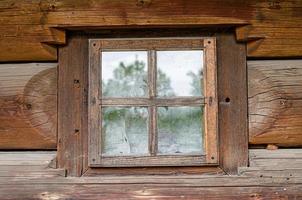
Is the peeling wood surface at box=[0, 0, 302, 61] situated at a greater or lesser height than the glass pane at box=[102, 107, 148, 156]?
greater

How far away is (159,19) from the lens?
1.67 meters

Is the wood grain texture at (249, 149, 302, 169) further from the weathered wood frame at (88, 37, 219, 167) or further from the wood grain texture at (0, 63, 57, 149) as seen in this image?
the wood grain texture at (0, 63, 57, 149)

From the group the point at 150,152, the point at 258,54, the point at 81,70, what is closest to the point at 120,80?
the point at 81,70

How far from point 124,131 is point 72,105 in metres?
0.21

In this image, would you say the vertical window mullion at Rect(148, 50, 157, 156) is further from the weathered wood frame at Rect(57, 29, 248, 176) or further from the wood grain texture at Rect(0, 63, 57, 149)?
the wood grain texture at Rect(0, 63, 57, 149)

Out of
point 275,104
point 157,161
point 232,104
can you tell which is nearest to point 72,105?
point 157,161

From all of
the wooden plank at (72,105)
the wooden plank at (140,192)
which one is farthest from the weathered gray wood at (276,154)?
the wooden plank at (72,105)

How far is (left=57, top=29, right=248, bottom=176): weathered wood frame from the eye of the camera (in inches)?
66.2

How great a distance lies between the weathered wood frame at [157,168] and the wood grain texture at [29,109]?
3cm

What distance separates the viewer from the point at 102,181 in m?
1.65

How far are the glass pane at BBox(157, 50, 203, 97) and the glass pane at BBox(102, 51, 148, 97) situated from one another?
6cm

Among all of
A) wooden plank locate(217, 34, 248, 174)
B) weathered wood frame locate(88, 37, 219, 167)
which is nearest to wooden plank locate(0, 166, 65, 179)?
weathered wood frame locate(88, 37, 219, 167)

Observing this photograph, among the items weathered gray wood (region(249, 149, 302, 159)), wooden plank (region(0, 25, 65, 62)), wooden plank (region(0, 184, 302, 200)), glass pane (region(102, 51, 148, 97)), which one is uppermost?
wooden plank (region(0, 25, 65, 62))

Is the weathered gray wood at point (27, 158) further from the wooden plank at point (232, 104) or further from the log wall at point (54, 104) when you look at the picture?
the wooden plank at point (232, 104)
